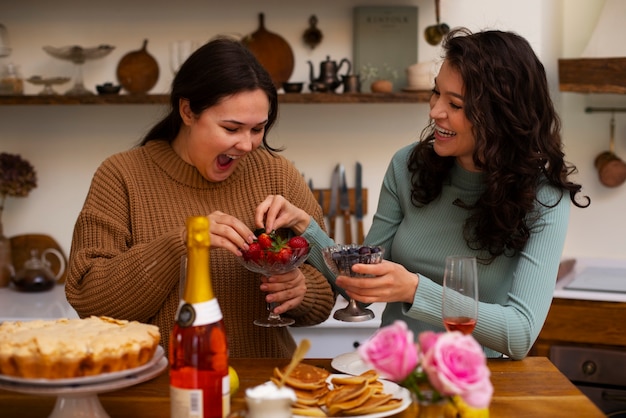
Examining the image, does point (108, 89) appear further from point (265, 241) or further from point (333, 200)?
point (265, 241)

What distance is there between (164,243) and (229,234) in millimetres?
183

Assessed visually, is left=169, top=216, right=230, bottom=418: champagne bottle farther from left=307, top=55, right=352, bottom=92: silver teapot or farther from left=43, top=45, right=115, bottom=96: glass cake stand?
left=43, top=45, right=115, bottom=96: glass cake stand

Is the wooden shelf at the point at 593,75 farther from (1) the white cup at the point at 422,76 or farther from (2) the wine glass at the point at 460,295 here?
(2) the wine glass at the point at 460,295

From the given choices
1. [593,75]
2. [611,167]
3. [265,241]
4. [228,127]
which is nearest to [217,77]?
[228,127]

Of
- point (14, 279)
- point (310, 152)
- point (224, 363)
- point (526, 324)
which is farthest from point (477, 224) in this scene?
point (14, 279)

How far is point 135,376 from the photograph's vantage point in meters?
1.45

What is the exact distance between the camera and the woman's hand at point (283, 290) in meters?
2.05

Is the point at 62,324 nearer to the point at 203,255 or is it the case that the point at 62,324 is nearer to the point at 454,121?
the point at 203,255

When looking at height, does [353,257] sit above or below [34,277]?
above

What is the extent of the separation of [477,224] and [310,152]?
168cm

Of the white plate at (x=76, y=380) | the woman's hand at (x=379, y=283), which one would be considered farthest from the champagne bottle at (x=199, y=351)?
the woman's hand at (x=379, y=283)

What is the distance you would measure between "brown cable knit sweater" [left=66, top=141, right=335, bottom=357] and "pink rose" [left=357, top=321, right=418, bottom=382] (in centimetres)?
94

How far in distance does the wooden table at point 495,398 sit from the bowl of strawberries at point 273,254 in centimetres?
24

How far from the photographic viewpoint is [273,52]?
3629 mm
